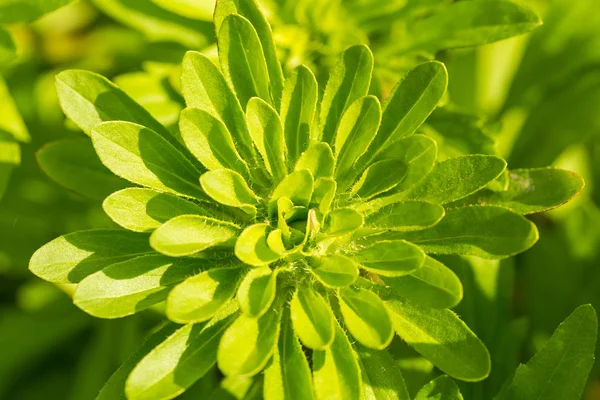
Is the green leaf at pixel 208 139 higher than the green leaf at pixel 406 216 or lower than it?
higher

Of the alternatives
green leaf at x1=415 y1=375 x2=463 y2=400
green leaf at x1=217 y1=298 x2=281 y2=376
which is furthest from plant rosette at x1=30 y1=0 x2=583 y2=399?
green leaf at x1=415 y1=375 x2=463 y2=400

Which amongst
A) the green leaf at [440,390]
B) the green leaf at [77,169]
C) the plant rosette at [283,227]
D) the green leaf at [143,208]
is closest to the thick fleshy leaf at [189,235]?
the plant rosette at [283,227]

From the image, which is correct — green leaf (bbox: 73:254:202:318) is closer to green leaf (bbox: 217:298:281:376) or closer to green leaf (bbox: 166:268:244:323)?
green leaf (bbox: 166:268:244:323)

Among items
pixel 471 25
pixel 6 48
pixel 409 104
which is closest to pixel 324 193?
pixel 409 104

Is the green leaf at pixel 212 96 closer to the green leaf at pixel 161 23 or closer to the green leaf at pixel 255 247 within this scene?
the green leaf at pixel 255 247

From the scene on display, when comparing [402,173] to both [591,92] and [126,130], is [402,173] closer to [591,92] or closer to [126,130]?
[126,130]

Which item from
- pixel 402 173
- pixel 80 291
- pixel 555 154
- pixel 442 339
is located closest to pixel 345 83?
pixel 402 173

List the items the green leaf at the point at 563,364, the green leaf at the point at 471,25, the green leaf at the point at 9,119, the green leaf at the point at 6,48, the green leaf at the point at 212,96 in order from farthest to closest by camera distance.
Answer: the green leaf at the point at 9,119 → the green leaf at the point at 6,48 → the green leaf at the point at 471,25 → the green leaf at the point at 563,364 → the green leaf at the point at 212,96
